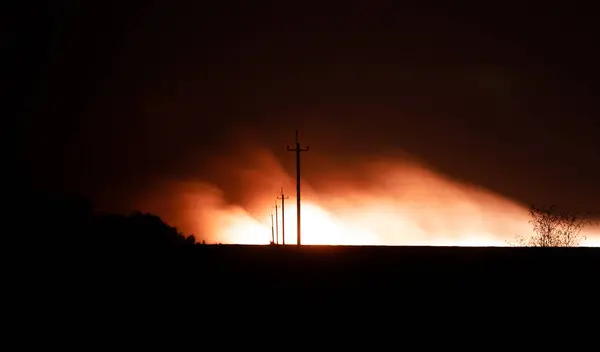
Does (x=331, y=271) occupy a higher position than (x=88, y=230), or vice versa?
(x=88, y=230)

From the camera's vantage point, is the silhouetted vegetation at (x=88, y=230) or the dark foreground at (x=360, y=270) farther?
the silhouetted vegetation at (x=88, y=230)

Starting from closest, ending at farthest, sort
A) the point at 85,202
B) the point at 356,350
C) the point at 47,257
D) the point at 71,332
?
1. the point at 356,350
2. the point at 71,332
3. the point at 47,257
4. the point at 85,202

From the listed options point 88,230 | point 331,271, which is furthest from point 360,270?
point 88,230

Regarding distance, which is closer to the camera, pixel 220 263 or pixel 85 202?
pixel 220 263

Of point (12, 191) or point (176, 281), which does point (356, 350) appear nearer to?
point (176, 281)

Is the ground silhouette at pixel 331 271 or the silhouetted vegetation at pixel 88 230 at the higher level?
the silhouetted vegetation at pixel 88 230

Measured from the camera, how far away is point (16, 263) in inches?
763

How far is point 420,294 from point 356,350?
112 inches

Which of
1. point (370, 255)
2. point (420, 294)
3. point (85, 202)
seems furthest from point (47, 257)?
point (85, 202)

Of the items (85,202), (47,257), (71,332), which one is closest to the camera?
(71,332)

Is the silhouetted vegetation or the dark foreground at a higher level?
the silhouetted vegetation

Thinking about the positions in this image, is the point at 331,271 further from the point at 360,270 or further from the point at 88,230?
the point at 88,230

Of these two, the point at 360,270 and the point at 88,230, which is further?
the point at 88,230

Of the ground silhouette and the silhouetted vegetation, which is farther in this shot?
the silhouetted vegetation
